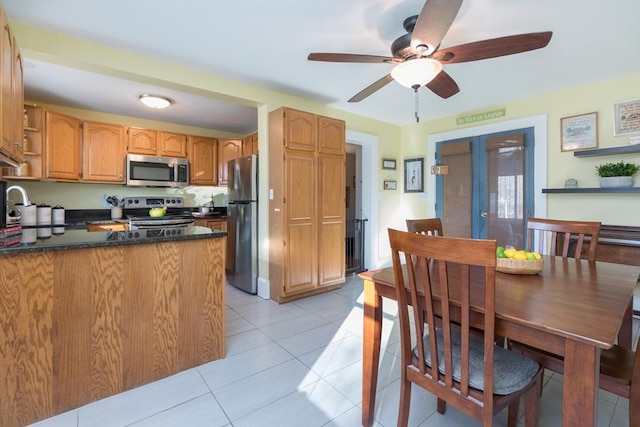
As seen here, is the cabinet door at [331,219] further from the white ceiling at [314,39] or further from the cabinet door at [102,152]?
the cabinet door at [102,152]

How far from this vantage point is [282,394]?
169cm

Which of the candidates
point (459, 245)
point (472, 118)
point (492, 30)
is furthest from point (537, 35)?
point (472, 118)

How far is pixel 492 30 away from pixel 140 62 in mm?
2761

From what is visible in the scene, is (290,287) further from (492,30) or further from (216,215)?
(492,30)

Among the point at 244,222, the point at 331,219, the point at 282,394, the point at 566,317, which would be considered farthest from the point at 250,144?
the point at 566,317

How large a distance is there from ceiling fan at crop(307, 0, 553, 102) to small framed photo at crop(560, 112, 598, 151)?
211 centimetres

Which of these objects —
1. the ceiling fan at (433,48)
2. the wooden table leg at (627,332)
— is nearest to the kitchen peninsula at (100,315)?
the ceiling fan at (433,48)

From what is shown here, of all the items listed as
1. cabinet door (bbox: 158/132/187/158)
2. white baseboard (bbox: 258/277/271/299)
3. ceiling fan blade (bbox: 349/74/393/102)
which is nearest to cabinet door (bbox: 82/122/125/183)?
cabinet door (bbox: 158/132/187/158)

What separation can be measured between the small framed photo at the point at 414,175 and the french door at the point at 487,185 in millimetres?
269

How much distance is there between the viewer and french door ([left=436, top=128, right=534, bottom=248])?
11.7 ft

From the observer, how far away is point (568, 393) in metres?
0.88

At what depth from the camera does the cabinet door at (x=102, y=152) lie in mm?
3730

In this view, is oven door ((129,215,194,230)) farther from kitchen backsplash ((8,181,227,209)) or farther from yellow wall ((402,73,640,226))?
yellow wall ((402,73,640,226))

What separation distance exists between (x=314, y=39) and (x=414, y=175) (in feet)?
9.67
